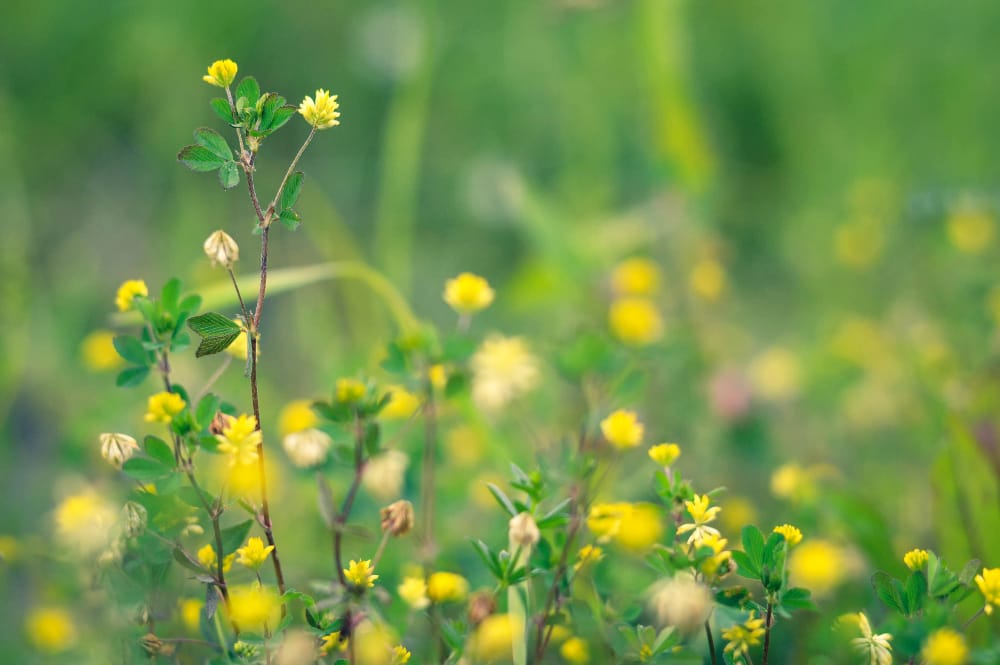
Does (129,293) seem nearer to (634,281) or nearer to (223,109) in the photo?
(223,109)

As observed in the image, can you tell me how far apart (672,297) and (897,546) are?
853 mm

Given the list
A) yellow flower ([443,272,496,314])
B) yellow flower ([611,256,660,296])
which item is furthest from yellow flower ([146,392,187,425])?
yellow flower ([611,256,660,296])

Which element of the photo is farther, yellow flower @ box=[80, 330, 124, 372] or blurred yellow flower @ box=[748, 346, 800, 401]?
blurred yellow flower @ box=[748, 346, 800, 401]

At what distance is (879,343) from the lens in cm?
213

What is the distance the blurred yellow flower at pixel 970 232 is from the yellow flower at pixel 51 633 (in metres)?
1.91

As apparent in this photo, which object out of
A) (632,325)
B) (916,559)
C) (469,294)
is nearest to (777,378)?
(632,325)

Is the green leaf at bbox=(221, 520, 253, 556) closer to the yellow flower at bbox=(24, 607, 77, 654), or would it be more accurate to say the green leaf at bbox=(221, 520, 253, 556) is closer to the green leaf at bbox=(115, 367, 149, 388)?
the green leaf at bbox=(115, 367, 149, 388)

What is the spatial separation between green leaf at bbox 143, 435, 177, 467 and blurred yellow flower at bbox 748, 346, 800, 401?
4.54 feet

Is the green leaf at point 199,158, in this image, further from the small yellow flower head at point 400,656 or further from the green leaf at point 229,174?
the small yellow flower head at point 400,656

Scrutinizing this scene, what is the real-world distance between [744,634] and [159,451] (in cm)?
62

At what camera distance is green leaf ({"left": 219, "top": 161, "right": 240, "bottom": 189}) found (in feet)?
3.07

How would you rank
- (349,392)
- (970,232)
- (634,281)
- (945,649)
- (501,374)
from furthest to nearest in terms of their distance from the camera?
(970,232), (634,281), (501,374), (349,392), (945,649)

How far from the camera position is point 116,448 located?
0.96m

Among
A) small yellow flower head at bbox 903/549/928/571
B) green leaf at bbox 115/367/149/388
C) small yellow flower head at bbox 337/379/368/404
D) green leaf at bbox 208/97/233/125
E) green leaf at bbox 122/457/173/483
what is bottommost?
small yellow flower head at bbox 903/549/928/571
